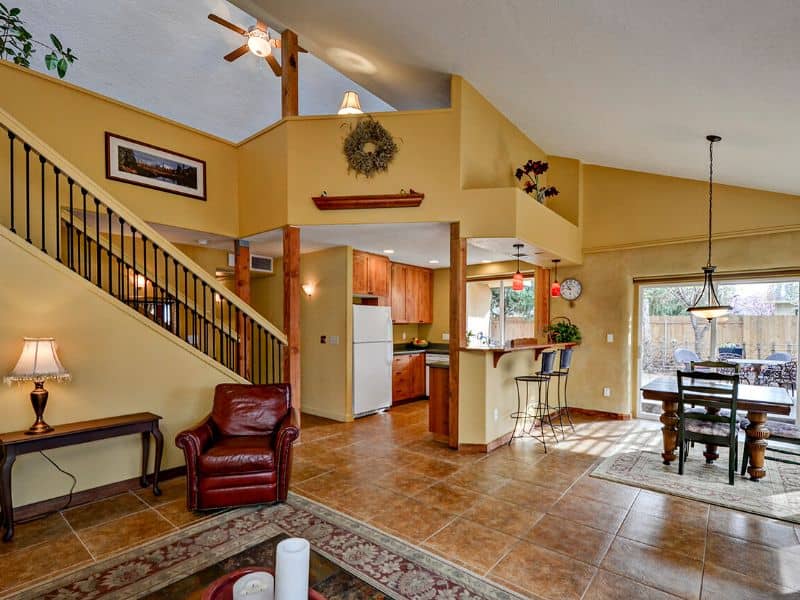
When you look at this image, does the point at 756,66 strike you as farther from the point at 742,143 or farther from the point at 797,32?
the point at 742,143

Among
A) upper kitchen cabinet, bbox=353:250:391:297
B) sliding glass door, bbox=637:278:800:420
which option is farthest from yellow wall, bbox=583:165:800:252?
upper kitchen cabinet, bbox=353:250:391:297

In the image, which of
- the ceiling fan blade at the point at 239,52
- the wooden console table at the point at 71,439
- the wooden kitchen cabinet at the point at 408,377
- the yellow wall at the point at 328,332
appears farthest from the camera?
the wooden kitchen cabinet at the point at 408,377

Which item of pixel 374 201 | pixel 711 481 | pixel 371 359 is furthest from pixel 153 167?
pixel 711 481

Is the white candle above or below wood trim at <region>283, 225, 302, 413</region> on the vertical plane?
below

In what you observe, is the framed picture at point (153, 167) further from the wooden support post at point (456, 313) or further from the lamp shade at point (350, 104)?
the wooden support post at point (456, 313)

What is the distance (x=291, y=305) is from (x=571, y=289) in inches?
172

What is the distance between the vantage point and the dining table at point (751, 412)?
344 cm

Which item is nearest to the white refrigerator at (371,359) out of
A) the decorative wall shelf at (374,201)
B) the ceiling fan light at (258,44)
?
the decorative wall shelf at (374,201)

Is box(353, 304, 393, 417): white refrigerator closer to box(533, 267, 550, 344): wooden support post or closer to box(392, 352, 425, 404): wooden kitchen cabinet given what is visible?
box(392, 352, 425, 404): wooden kitchen cabinet

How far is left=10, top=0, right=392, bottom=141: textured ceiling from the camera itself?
5672mm

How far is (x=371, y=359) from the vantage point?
6180 mm

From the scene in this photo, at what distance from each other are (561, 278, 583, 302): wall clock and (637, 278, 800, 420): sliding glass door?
853mm

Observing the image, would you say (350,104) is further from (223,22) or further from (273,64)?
(223,22)

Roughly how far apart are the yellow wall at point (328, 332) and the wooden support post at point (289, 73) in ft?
6.39
